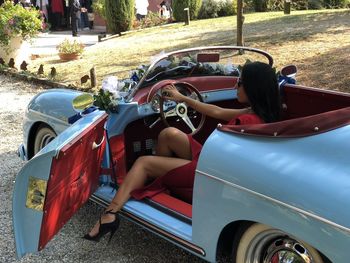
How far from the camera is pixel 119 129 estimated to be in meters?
3.69

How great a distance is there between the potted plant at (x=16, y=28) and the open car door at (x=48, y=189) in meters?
9.36

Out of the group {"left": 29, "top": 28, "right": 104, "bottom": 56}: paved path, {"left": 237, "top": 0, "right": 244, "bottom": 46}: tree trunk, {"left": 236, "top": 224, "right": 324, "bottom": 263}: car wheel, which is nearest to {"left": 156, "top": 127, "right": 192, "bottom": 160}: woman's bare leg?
{"left": 236, "top": 224, "right": 324, "bottom": 263}: car wheel

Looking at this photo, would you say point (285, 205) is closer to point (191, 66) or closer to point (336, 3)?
point (191, 66)

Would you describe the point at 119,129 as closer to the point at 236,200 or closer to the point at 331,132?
the point at 236,200

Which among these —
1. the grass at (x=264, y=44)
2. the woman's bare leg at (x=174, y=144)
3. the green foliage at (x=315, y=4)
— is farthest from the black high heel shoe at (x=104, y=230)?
the green foliage at (x=315, y=4)

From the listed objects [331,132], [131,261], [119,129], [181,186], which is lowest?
[131,261]

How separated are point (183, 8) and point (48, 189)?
1533cm

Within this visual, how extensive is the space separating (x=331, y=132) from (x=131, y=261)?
169 centimetres

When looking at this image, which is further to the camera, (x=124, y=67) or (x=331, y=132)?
(x=124, y=67)

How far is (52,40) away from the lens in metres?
16.9

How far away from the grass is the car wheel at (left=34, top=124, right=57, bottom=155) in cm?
422

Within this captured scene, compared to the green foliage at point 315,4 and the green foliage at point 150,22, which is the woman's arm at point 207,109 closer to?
the green foliage at point 150,22

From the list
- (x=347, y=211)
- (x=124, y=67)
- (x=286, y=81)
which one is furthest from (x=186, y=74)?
(x=124, y=67)

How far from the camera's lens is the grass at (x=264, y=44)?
26.7 feet
